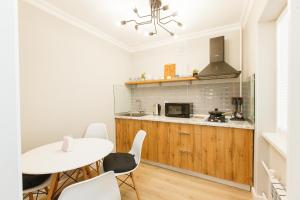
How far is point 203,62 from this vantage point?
3004 mm

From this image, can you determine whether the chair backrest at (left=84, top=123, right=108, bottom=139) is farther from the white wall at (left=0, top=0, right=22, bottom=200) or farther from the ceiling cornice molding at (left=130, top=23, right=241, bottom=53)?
the ceiling cornice molding at (left=130, top=23, right=241, bottom=53)

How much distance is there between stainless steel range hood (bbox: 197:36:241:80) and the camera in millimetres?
2519

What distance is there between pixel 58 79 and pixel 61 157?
50.0 inches

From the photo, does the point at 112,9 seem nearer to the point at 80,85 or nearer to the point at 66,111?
the point at 80,85

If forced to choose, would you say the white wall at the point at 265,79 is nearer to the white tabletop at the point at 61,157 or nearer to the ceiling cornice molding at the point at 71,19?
the white tabletop at the point at 61,157

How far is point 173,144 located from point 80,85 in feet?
6.20

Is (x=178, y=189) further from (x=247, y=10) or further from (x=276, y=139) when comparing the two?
(x=247, y=10)

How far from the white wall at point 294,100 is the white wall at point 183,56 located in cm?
220

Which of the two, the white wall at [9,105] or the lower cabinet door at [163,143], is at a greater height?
the white wall at [9,105]

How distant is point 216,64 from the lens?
8.78ft

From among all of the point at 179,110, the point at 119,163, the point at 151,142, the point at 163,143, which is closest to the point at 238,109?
the point at 179,110

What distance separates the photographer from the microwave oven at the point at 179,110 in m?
2.83

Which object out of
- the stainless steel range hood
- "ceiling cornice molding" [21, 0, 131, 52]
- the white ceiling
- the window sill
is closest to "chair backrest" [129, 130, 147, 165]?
the window sill

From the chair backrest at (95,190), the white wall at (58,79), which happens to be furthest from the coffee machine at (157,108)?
the chair backrest at (95,190)
